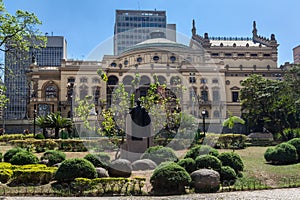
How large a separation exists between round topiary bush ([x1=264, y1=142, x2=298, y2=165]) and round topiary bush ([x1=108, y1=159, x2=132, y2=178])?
8003 mm

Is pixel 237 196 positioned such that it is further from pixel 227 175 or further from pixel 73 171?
pixel 73 171

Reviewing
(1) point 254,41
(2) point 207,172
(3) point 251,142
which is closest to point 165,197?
(2) point 207,172

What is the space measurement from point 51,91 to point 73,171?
52856 millimetres

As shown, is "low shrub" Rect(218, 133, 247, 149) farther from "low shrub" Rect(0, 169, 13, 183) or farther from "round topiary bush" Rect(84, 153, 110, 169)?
"low shrub" Rect(0, 169, 13, 183)

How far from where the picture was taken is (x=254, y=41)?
268ft

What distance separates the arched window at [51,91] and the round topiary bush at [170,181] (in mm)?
53838

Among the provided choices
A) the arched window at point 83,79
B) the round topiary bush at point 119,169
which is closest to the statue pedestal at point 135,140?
the round topiary bush at point 119,169

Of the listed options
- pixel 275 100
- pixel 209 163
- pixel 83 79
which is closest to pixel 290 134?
pixel 275 100

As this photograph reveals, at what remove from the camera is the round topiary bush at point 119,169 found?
15484 millimetres

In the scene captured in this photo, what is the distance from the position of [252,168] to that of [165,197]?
680 centimetres

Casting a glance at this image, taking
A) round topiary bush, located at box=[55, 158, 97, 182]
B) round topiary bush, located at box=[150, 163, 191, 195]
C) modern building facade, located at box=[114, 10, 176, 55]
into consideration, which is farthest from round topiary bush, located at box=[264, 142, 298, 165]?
modern building facade, located at box=[114, 10, 176, 55]

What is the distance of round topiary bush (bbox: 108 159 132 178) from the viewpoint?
50.8ft

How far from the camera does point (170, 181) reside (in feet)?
41.6

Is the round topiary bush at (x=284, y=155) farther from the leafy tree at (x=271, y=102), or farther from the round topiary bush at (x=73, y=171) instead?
the leafy tree at (x=271, y=102)
